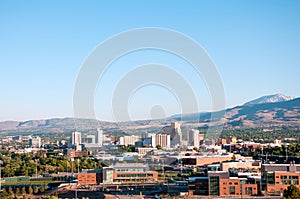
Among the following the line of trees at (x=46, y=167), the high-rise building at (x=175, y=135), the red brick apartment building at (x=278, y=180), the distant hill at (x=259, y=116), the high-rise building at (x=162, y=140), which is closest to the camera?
the red brick apartment building at (x=278, y=180)

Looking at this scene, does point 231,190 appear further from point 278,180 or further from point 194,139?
point 194,139

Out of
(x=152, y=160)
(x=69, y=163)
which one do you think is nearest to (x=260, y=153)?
(x=152, y=160)

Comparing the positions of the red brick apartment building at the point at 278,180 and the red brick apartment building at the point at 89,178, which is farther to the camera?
the red brick apartment building at the point at 89,178

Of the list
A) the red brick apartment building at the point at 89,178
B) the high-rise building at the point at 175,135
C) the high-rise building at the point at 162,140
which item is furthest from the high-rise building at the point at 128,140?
the red brick apartment building at the point at 89,178

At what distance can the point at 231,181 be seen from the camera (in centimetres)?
1132

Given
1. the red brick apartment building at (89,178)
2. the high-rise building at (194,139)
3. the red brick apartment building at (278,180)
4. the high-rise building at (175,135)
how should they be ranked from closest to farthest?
the red brick apartment building at (278,180) < the red brick apartment building at (89,178) < the high-rise building at (194,139) < the high-rise building at (175,135)

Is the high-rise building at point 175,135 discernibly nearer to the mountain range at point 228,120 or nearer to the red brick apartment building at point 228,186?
the mountain range at point 228,120

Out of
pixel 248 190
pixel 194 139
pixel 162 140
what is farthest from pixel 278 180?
pixel 162 140

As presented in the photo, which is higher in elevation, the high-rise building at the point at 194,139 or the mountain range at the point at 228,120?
the mountain range at the point at 228,120

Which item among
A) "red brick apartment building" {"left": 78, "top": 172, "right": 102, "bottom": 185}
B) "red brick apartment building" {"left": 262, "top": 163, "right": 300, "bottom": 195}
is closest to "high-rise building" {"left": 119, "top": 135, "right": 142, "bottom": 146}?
"red brick apartment building" {"left": 78, "top": 172, "right": 102, "bottom": 185}

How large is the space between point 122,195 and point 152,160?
30.4 feet

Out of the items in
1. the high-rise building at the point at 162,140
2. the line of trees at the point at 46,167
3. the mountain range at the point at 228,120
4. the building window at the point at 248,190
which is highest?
the mountain range at the point at 228,120

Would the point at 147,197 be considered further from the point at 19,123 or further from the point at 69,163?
the point at 19,123

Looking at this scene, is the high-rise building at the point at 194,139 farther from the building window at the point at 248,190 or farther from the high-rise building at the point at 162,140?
the building window at the point at 248,190
